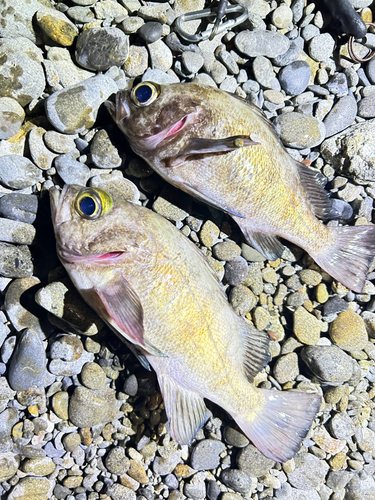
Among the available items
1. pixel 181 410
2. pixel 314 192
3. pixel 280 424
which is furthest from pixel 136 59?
pixel 280 424

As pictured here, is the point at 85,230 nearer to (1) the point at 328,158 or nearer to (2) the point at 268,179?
(2) the point at 268,179

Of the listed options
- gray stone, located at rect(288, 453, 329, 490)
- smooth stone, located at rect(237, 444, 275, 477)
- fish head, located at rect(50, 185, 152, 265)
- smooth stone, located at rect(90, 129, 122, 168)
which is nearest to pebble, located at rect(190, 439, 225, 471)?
smooth stone, located at rect(237, 444, 275, 477)

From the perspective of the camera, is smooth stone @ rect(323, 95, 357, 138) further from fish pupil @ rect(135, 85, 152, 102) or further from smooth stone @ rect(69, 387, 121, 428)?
smooth stone @ rect(69, 387, 121, 428)

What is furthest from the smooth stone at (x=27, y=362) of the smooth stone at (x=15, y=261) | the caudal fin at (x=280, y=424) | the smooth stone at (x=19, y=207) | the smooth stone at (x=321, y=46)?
the smooth stone at (x=321, y=46)

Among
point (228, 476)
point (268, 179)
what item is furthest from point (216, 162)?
point (228, 476)

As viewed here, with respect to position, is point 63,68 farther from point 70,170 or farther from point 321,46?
point 321,46

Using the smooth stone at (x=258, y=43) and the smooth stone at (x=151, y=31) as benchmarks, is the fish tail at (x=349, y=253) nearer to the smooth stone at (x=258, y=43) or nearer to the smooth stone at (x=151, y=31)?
the smooth stone at (x=258, y=43)

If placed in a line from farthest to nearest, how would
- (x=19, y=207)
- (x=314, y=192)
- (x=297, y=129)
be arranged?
(x=297, y=129) → (x=314, y=192) → (x=19, y=207)
